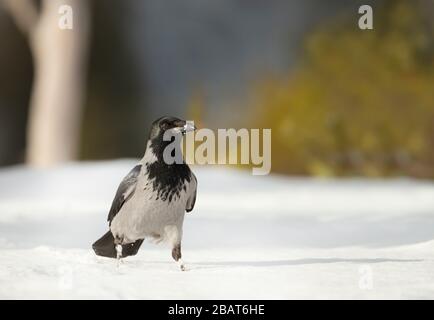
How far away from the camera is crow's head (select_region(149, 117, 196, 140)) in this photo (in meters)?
2.75

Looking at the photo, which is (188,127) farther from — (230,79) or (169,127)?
(230,79)

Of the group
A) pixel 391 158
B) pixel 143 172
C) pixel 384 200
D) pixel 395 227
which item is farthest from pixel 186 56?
pixel 143 172

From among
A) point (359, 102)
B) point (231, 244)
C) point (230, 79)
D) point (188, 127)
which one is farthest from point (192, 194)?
point (230, 79)

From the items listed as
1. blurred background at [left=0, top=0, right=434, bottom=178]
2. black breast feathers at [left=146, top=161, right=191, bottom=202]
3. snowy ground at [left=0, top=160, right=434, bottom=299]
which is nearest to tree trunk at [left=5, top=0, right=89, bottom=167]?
blurred background at [left=0, top=0, right=434, bottom=178]

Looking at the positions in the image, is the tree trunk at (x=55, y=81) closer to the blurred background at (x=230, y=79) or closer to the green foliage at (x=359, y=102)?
the blurred background at (x=230, y=79)

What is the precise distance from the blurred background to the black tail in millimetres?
4378

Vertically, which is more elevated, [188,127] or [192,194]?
[188,127]

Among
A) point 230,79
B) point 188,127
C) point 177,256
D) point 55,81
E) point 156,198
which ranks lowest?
point 177,256

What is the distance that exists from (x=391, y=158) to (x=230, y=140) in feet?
6.44

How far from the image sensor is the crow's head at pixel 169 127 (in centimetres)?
275

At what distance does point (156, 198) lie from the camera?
105 inches

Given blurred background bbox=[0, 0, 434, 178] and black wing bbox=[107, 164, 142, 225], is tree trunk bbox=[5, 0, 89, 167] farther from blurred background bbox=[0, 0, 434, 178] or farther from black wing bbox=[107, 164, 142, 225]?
black wing bbox=[107, 164, 142, 225]

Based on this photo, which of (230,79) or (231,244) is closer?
(231,244)

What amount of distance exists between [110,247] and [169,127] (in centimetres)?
55
